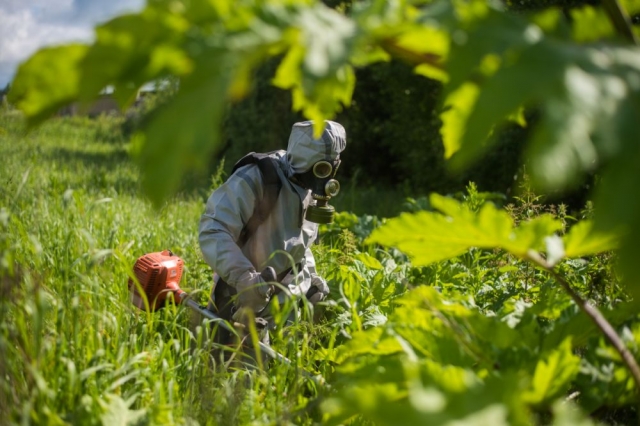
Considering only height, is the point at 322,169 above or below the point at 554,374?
below

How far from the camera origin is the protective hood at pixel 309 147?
108 inches

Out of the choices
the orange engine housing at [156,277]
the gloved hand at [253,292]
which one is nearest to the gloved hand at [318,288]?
the gloved hand at [253,292]

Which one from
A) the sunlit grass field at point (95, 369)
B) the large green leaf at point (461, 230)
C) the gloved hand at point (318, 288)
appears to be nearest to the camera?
the large green leaf at point (461, 230)

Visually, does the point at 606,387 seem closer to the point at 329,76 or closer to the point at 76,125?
the point at 329,76

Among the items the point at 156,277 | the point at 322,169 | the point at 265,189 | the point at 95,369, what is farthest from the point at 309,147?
the point at 95,369

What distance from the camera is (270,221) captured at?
2.91m

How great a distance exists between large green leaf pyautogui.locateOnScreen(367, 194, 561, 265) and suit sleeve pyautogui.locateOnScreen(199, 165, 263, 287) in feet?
5.08

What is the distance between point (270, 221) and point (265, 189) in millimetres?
157

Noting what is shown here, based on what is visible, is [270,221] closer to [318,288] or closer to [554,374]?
[318,288]

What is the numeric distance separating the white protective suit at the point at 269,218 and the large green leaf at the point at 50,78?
5.80 ft

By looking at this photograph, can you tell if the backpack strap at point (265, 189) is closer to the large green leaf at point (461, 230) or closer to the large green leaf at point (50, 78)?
the large green leaf at point (461, 230)

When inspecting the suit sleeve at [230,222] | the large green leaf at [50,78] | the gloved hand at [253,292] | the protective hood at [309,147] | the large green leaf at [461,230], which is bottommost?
the gloved hand at [253,292]

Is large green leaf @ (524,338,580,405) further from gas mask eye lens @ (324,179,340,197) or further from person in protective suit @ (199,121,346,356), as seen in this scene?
gas mask eye lens @ (324,179,340,197)

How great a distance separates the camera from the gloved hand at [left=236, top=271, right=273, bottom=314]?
8.71 ft
